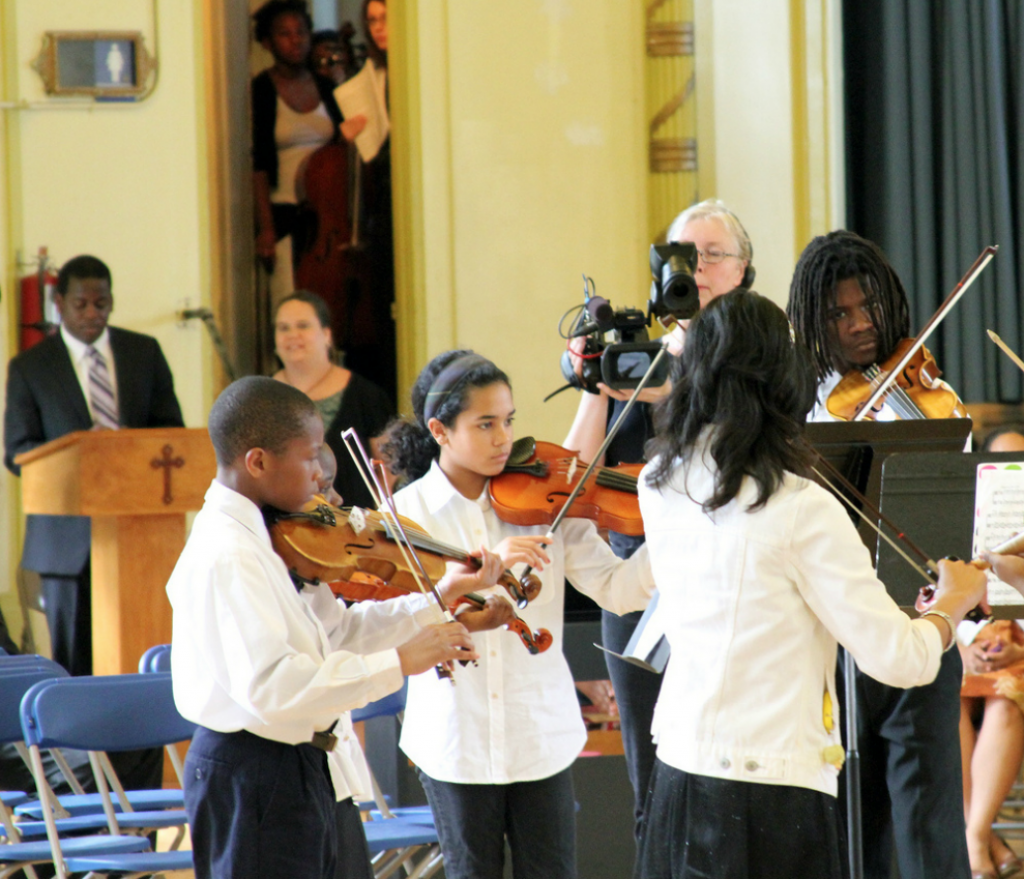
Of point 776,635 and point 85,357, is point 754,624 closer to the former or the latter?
point 776,635

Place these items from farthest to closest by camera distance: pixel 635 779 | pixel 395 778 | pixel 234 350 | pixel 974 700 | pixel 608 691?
pixel 234 350
pixel 608 691
pixel 974 700
pixel 395 778
pixel 635 779

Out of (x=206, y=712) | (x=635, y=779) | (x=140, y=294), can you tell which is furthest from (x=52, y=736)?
(x=140, y=294)

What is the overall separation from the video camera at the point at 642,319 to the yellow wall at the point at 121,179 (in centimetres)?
308

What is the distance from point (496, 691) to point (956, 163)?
3681 millimetres

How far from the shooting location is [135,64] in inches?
217

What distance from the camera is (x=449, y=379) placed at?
8.46ft

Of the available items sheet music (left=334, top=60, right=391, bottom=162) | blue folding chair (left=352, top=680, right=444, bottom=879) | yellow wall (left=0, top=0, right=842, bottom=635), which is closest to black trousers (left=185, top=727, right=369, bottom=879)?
blue folding chair (left=352, top=680, right=444, bottom=879)

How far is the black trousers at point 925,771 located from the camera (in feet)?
7.76

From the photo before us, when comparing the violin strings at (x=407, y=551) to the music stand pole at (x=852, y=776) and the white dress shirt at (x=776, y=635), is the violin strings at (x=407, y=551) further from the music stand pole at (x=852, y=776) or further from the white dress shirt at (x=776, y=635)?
the music stand pole at (x=852, y=776)

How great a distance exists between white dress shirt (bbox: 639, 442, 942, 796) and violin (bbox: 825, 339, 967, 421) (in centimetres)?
60

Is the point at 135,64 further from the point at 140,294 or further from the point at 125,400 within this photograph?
the point at 125,400

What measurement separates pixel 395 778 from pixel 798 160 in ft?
9.91

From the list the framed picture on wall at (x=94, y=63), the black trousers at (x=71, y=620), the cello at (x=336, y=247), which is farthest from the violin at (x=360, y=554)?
the cello at (x=336, y=247)

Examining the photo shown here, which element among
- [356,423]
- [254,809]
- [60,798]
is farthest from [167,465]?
[254,809]
